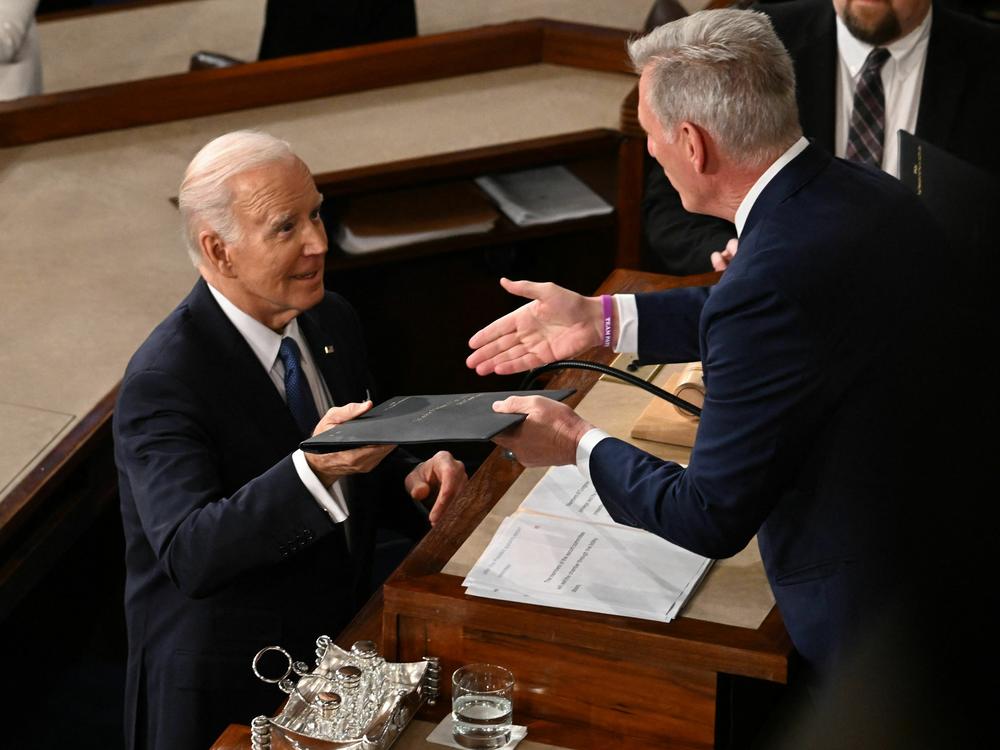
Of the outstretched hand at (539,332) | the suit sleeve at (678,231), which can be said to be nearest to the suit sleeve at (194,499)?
the outstretched hand at (539,332)

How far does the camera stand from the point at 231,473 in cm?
246

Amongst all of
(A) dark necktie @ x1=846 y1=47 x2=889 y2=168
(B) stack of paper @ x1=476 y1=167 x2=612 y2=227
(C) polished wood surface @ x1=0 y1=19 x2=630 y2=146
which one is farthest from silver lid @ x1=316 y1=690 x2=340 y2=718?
(C) polished wood surface @ x1=0 y1=19 x2=630 y2=146

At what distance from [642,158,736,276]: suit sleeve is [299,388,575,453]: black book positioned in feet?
5.01

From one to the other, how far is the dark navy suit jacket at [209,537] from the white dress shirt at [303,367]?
21mm

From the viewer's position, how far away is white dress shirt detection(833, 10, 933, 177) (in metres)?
3.58

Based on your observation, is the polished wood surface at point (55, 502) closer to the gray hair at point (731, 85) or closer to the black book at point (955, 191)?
the gray hair at point (731, 85)

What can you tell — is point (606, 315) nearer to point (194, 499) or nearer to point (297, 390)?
point (297, 390)

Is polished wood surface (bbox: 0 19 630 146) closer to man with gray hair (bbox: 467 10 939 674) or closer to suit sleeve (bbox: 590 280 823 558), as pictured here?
man with gray hair (bbox: 467 10 939 674)

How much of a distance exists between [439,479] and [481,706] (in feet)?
2.61

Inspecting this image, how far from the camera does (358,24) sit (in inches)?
209

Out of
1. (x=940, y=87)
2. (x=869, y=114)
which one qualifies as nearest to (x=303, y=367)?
(x=869, y=114)

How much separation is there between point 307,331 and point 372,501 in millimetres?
341

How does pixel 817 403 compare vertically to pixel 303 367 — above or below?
above

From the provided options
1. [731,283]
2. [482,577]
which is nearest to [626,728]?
[482,577]
